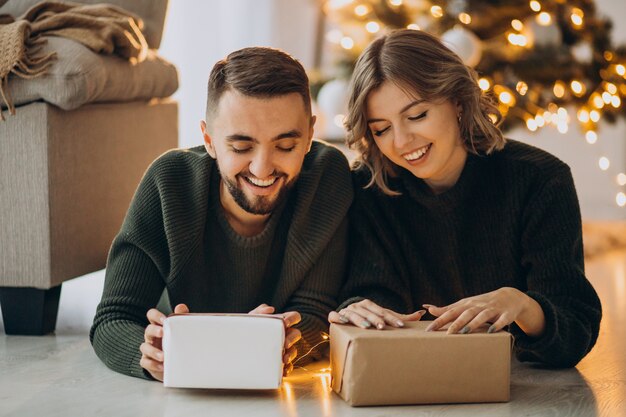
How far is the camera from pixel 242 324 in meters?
1.34

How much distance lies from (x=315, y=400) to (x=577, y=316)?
46 centimetres

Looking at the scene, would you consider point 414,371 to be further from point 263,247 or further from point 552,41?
point 552,41

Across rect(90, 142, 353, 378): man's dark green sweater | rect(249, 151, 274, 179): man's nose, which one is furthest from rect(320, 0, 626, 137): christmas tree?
rect(249, 151, 274, 179): man's nose

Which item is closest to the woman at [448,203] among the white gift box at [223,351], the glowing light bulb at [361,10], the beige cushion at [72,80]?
the white gift box at [223,351]

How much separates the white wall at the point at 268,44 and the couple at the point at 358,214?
1528mm

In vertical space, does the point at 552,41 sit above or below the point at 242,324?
above

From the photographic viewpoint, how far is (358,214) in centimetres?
170

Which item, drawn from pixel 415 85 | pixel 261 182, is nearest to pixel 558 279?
pixel 415 85

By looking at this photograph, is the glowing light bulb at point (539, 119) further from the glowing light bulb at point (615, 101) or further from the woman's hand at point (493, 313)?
the woman's hand at point (493, 313)

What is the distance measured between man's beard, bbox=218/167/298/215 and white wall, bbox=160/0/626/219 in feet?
5.30

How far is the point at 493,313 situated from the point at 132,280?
0.57m

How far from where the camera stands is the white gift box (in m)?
1.34

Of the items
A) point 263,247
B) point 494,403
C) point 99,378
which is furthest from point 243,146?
point 494,403

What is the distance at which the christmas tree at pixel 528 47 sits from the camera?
292cm
